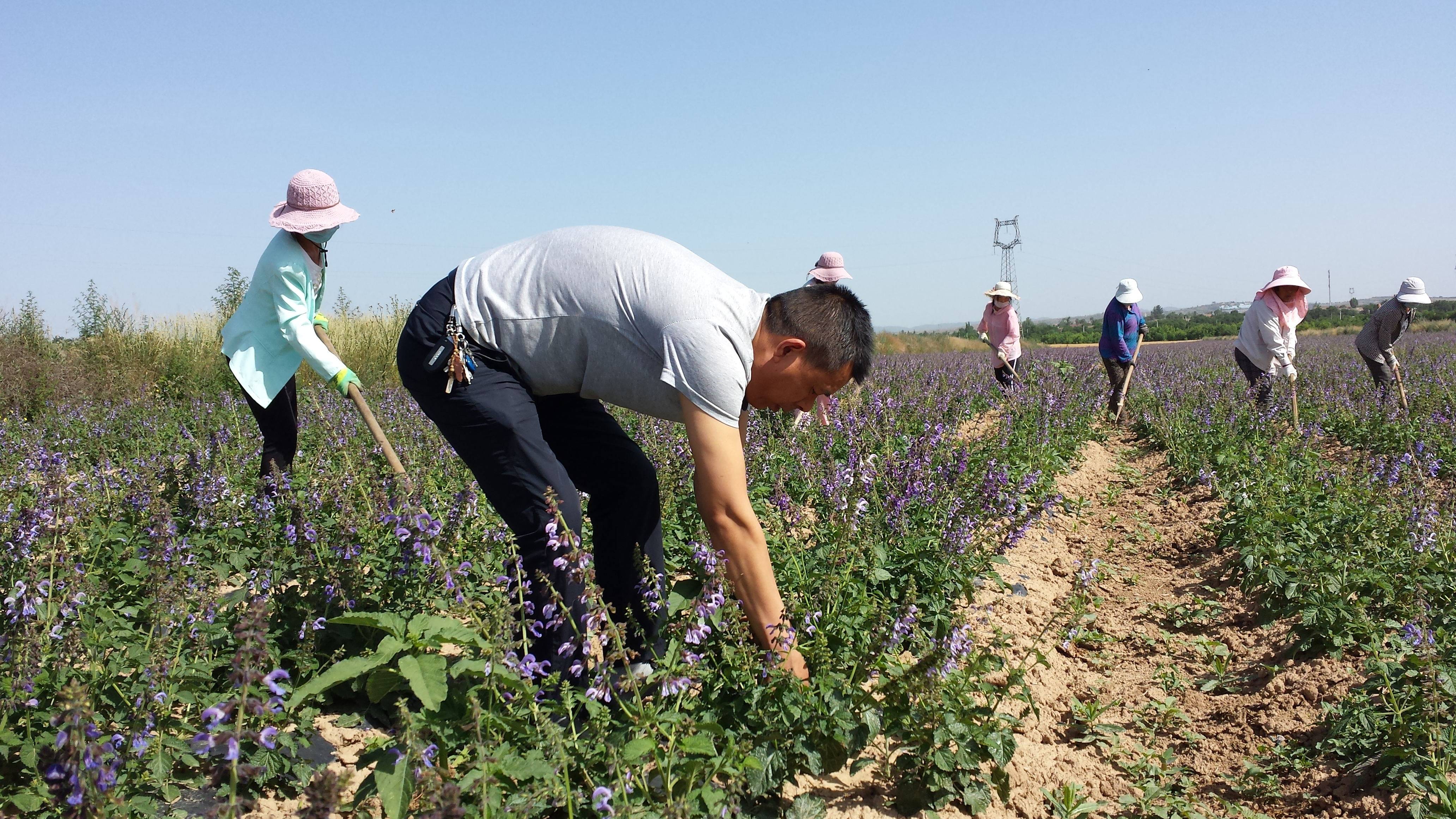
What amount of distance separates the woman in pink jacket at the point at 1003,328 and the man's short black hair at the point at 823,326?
8.36 metres

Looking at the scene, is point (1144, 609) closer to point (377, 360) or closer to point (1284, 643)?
point (1284, 643)

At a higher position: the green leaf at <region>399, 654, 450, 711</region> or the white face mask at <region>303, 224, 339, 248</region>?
the white face mask at <region>303, 224, 339, 248</region>

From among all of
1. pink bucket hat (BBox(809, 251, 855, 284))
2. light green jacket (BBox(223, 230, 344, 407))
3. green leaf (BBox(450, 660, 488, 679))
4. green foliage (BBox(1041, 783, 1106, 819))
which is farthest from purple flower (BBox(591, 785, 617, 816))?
pink bucket hat (BBox(809, 251, 855, 284))

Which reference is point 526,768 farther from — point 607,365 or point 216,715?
point 607,365

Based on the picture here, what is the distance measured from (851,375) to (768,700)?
3.06ft

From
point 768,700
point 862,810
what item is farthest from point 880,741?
point 768,700

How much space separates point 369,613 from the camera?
2535 millimetres

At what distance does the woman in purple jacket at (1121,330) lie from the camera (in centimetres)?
1022

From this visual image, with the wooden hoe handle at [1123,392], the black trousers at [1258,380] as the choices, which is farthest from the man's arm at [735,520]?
the wooden hoe handle at [1123,392]

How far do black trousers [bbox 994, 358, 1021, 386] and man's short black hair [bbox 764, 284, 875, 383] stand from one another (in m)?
8.40

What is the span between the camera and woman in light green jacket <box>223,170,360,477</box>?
13.0 ft

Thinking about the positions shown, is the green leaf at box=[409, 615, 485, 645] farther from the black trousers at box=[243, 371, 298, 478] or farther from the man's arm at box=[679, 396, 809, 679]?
the black trousers at box=[243, 371, 298, 478]

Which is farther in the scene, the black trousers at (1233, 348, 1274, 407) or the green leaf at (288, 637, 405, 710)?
the black trousers at (1233, 348, 1274, 407)

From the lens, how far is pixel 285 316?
4.02 m
